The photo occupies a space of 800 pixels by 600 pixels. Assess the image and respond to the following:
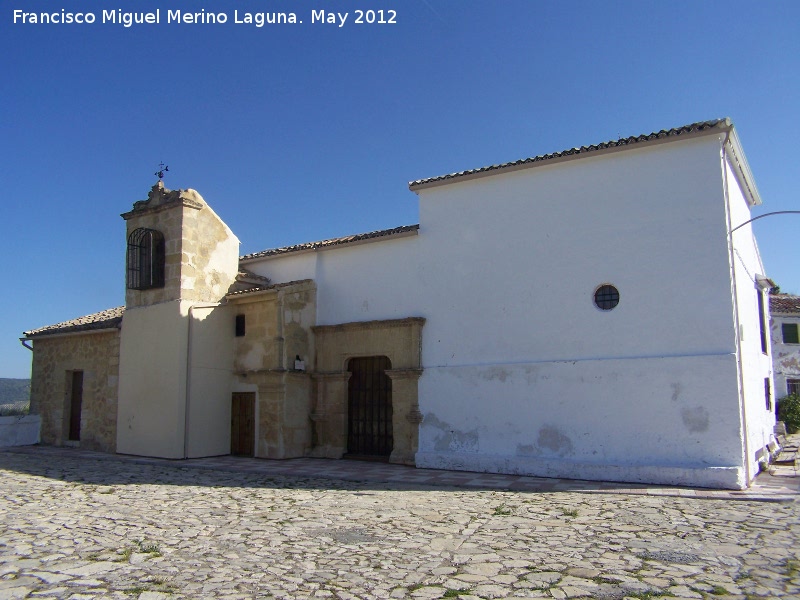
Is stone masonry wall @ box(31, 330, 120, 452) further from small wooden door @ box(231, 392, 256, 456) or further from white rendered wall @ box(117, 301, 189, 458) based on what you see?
small wooden door @ box(231, 392, 256, 456)

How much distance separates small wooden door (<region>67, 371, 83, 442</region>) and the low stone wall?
113cm

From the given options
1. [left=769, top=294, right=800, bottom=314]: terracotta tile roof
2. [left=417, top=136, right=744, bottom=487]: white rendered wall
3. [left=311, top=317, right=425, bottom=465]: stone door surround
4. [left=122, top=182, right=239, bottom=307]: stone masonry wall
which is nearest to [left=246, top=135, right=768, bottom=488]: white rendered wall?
[left=417, top=136, right=744, bottom=487]: white rendered wall

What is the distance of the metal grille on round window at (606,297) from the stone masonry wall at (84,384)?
409 inches

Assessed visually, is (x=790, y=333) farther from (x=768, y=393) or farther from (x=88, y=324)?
(x=88, y=324)

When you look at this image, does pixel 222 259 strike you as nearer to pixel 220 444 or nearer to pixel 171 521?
pixel 220 444

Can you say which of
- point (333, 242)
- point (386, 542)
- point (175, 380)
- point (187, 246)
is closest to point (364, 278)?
point (333, 242)

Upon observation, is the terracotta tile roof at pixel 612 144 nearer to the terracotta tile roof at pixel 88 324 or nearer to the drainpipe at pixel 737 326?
the drainpipe at pixel 737 326

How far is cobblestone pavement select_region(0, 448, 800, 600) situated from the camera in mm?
4859

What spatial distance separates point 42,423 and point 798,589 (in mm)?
16765

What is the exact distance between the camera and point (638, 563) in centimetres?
543

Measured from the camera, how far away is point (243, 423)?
13.7 m

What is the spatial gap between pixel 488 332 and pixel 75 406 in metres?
10.8

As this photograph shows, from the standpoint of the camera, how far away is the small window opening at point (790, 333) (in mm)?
23891

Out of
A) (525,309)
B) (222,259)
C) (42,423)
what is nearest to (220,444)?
(222,259)
